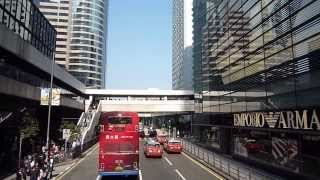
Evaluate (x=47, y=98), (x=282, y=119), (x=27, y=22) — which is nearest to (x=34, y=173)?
(x=47, y=98)

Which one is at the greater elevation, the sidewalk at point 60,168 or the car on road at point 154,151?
the car on road at point 154,151

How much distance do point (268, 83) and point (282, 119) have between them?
5692 millimetres

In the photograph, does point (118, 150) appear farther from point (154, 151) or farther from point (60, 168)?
point (154, 151)

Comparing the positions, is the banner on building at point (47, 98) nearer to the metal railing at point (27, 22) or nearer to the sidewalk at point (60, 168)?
the sidewalk at point (60, 168)

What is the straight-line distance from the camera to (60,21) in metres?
182

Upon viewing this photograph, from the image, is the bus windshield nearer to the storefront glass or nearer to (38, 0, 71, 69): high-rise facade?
the storefront glass

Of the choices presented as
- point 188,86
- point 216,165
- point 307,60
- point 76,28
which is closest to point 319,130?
point 307,60

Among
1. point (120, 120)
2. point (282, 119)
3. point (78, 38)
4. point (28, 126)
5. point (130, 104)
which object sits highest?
point (78, 38)

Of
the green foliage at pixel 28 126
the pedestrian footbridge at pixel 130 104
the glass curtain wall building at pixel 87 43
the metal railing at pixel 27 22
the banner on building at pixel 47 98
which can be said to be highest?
the glass curtain wall building at pixel 87 43

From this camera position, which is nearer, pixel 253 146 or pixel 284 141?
pixel 284 141

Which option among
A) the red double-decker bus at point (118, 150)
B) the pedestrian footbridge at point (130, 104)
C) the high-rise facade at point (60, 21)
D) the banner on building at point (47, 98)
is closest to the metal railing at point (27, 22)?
the banner on building at point (47, 98)

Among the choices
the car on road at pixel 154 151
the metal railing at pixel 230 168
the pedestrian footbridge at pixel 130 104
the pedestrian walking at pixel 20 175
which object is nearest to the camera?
the metal railing at pixel 230 168

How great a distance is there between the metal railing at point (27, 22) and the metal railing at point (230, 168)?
19348 millimetres

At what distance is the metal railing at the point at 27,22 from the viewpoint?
3203cm
